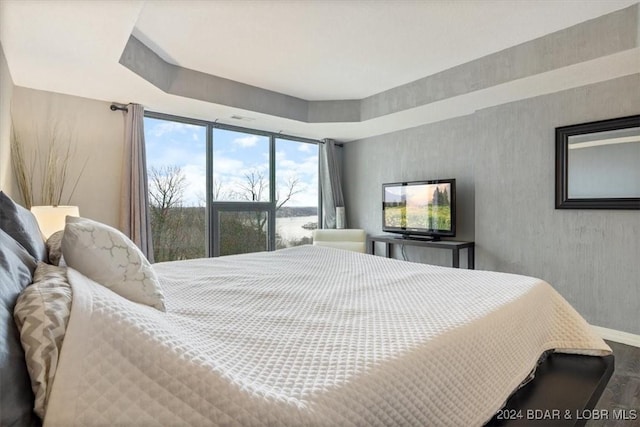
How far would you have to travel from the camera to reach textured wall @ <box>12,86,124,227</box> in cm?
299

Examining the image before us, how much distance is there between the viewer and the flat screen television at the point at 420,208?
3893 millimetres

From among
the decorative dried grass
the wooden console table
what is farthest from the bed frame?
the decorative dried grass

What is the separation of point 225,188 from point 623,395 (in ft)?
13.8

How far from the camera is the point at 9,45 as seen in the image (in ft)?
7.11

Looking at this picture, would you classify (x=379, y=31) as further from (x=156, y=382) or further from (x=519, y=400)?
(x=156, y=382)

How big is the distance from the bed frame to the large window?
3.69m

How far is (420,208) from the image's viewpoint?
13.8 ft

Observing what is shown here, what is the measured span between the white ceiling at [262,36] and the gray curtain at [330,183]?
5.77 feet

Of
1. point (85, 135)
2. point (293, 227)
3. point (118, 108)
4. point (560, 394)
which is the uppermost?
point (118, 108)

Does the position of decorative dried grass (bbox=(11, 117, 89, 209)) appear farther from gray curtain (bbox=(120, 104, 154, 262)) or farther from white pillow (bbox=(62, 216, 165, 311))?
white pillow (bbox=(62, 216, 165, 311))

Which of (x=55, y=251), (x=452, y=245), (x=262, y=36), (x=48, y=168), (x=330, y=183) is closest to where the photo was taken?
(x=55, y=251)

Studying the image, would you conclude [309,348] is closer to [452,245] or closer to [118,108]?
[452,245]

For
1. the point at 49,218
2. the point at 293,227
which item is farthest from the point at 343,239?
the point at 49,218

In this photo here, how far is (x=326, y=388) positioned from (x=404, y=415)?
247mm
